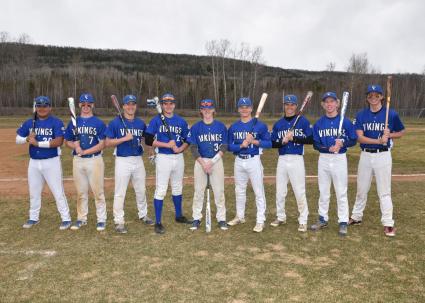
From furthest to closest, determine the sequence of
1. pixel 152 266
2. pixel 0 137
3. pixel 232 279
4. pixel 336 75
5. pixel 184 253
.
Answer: pixel 336 75 → pixel 0 137 → pixel 184 253 → pixel 152 266 → pixel 232 279

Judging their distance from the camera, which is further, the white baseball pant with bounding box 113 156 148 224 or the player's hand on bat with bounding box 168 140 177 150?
the white baseball pant with bounding box 113 156 148 224

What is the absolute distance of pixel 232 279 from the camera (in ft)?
16.5

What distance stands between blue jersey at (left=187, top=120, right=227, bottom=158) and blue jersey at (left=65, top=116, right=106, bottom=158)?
5.28 ft

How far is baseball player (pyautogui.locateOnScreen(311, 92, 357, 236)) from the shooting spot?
6.64 metres

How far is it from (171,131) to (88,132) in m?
1.47

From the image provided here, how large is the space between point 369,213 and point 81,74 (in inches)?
2361

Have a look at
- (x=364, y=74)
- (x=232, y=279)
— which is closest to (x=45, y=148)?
(x=232, y=279)

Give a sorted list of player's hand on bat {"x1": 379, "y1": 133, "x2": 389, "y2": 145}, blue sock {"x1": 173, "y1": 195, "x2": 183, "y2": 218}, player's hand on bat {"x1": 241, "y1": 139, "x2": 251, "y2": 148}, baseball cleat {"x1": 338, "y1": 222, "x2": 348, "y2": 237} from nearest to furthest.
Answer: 1. player's hand on bat {"x1": 379, "y1": 133, "x2": 389, "y2": 145}
2. player's hand on bat {"x1": 241, "y1": 139, "x2": 251, "y2": 148}
3. baseball cleat {"x1": 338, "y1": 222, "x2": 348, "y2": 237}
4. blue sock {"x1": 173, "y1": 195, "x2": 183, "y2": 218}

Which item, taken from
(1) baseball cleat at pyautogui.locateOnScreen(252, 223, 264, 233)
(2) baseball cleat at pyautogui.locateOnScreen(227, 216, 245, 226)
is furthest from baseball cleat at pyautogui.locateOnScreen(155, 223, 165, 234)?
(1) baseball cleat at pyautogui.locateOnScreen(252, 223, 264, 233)

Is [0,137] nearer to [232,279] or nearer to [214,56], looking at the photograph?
[232,279]

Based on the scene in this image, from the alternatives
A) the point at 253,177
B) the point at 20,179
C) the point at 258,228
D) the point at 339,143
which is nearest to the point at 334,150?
the point at 339,143

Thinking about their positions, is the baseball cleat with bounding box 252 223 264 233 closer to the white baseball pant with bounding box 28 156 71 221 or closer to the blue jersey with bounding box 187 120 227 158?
the blue jersey with bounding box 187 120 227 158

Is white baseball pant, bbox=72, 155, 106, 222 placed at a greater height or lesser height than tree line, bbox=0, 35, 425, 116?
lesser

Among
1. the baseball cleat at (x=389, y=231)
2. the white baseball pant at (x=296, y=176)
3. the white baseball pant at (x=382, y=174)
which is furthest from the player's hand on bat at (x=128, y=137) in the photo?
the baseball cleat at (x=389, y=231)
